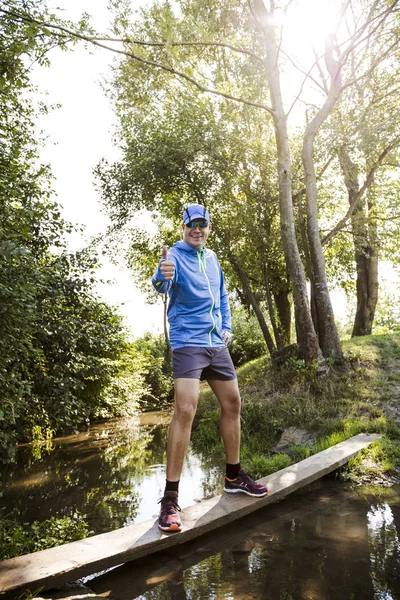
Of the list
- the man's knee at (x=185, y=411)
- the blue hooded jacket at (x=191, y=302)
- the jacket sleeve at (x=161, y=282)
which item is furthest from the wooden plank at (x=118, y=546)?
the jacket sleeve at (x=161, y=282)

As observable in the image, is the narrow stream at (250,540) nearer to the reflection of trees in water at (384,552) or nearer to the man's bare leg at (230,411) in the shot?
the reflection of trees in water at (384,552)

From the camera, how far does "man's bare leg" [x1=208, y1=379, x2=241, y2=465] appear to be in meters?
3.50

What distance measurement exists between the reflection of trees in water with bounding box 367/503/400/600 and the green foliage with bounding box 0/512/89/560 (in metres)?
2.04

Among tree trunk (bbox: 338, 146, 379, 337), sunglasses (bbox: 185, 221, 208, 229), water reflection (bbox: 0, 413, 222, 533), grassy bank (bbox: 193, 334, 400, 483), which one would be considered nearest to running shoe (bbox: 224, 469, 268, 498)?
water reflection (bbox: 0, 413, 222, 533)

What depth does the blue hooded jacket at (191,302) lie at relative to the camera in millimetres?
3299

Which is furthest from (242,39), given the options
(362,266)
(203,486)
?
(203,486)

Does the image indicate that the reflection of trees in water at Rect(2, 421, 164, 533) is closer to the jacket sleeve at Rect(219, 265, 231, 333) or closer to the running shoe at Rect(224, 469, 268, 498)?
the running shoe at Rect(224, 469, 268, 498)

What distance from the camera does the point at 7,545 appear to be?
3.06 metres

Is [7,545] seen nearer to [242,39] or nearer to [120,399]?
[120,399]

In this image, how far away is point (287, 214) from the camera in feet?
28.9

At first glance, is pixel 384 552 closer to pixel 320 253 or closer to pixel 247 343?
pixel 320 253

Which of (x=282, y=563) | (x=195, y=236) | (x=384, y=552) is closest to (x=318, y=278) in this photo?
(x=195, y=236)

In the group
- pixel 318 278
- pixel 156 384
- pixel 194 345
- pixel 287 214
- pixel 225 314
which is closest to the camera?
pixel 194 345

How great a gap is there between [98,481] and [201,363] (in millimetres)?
3260
